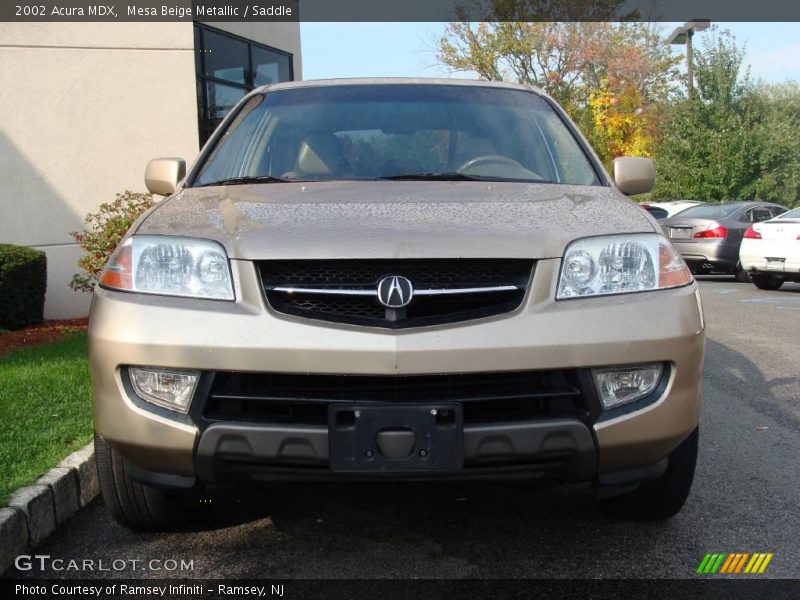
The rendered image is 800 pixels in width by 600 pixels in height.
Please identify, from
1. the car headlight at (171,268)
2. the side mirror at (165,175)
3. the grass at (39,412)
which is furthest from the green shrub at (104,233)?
the car headlight at (171,268)

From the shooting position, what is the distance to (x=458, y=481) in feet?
8.36

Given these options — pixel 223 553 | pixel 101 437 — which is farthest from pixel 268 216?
pixel 223 553

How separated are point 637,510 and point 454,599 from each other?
944 mm

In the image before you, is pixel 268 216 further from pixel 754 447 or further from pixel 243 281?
pixel 754 447

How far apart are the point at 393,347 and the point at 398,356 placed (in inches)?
1.2

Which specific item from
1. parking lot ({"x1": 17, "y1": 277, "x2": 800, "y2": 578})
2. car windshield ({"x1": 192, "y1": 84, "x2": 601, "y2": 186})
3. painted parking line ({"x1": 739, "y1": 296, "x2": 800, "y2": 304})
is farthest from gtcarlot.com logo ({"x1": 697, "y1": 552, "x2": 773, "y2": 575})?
painted parking line ({"x1": 739, "y1": 296, "x2": 800, "y2": 304})

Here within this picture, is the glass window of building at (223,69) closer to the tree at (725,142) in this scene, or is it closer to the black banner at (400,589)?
the black banner at (400,589)

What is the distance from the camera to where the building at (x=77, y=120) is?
31.4ft

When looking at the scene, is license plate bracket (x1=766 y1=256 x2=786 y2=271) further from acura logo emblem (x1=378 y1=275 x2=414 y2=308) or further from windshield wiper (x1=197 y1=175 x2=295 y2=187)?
acura logo emblem (x1=378 y1=275 x2=414 y2=308)

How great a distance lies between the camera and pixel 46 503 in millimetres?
3256

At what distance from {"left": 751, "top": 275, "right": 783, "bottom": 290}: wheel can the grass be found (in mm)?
10943

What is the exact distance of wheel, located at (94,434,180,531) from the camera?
9.64 ft

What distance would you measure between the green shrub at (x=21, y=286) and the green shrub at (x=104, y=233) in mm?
469

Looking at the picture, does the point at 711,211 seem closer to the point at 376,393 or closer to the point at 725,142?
the point at 725,142
